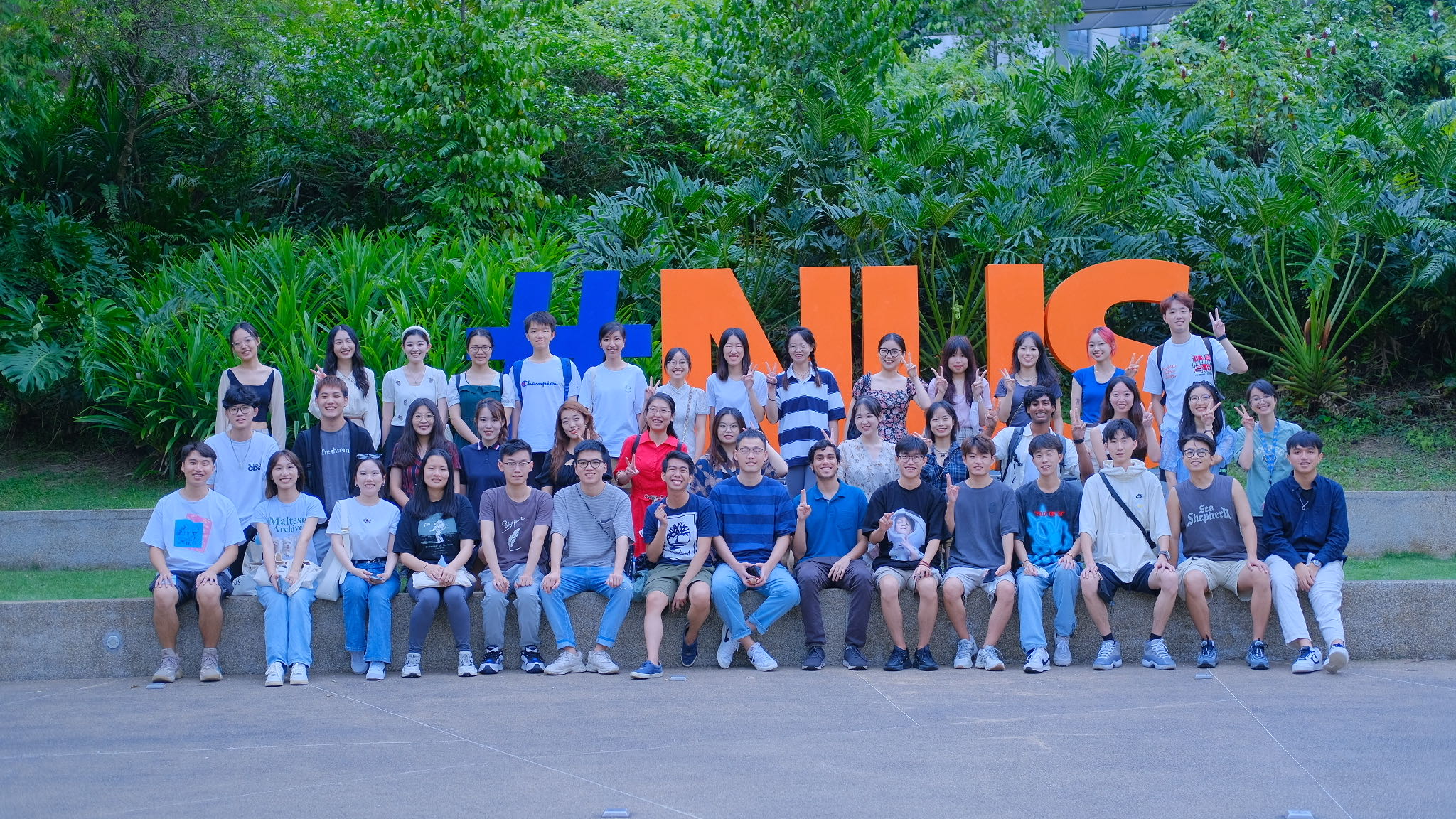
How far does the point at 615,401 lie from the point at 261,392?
7.04 ft

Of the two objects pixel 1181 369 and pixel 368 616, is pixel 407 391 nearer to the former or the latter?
pixel 368 616

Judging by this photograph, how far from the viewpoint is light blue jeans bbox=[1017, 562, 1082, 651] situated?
6875mm

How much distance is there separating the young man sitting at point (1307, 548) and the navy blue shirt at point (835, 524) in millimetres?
2242

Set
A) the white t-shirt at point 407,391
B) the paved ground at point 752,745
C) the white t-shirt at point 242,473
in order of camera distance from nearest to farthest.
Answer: the paved ground at point 752,745, the white t-shirt at point 242,473, the white t-shirt at point 407,391

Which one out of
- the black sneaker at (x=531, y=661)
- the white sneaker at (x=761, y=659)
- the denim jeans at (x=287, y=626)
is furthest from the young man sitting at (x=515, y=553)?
the white sneaker at (x=761, y=659)

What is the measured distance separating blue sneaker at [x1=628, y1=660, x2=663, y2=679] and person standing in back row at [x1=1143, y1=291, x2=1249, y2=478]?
3534 millimetres

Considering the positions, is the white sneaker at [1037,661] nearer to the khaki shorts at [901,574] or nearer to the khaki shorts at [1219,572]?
the khaki shorts at [901,574]

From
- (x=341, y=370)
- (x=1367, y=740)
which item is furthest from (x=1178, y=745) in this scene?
(x=341, y=370)

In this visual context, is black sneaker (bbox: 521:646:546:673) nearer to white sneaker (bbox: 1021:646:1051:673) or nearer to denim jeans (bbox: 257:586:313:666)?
denim jeans (bbox: 257:586:313:666)

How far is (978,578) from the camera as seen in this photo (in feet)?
23.3

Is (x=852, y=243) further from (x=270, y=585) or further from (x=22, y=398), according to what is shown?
(x=22, y=398)

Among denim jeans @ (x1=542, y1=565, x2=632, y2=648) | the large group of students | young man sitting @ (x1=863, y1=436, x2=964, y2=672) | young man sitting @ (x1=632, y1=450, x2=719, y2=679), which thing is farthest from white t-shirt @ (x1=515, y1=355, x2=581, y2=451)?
young man sitting @ (x1=863, y1=436, x2=964, y2=672)

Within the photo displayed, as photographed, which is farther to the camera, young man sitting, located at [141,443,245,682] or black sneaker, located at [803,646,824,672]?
black sneaker, located at [803,646,824,672]

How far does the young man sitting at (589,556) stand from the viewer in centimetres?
695
